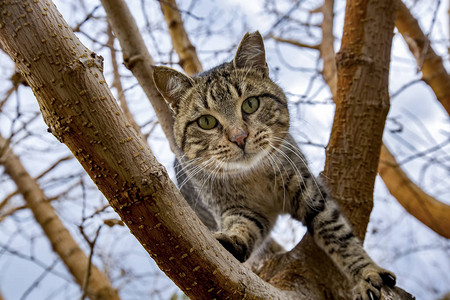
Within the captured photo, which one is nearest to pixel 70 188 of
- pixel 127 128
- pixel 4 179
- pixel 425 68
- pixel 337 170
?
pixel 4 179

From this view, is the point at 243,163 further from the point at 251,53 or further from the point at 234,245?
the point at 251,53

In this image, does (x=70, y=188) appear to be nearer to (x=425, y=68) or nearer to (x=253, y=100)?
(x=253, y=100)

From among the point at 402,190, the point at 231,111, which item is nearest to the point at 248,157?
the point at 231,111

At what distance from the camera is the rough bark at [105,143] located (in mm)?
998

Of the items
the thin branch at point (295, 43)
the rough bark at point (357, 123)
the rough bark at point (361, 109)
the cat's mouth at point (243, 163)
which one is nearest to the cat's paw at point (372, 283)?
the rough bark at point (357, 123)

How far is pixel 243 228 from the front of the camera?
81.6 inches

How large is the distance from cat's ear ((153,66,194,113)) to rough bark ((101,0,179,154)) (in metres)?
0.24

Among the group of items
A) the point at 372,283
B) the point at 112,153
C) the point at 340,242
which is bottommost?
the point at 372,283

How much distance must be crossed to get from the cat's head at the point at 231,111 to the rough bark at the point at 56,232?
1.56 m

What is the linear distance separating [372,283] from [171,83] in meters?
1.47

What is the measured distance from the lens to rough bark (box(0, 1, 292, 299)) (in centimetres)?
100

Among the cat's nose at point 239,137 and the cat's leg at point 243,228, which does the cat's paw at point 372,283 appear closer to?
the cat's leg at point 243,228

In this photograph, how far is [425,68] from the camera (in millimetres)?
3543

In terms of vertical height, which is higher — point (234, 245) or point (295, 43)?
point (295, 43)
